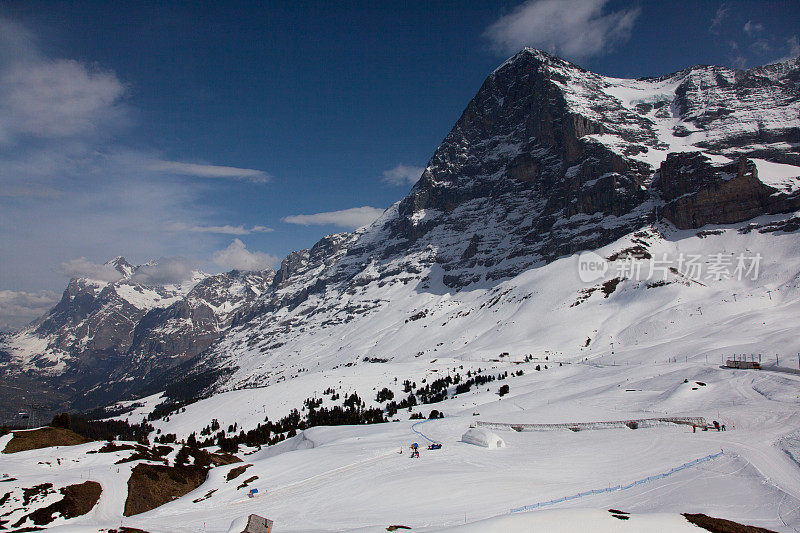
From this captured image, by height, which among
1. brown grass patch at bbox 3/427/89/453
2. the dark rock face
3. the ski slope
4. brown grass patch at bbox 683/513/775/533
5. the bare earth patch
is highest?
the dark rock face

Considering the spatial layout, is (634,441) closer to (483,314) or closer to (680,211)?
(483,314)

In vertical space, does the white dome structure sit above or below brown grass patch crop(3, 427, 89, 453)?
below

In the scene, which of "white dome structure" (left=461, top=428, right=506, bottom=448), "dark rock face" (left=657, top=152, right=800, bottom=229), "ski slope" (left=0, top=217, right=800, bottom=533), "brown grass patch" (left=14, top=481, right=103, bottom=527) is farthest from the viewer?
"dark rock face" (left=657, top=152, right=800, bottom=229)

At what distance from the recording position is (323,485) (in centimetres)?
2733

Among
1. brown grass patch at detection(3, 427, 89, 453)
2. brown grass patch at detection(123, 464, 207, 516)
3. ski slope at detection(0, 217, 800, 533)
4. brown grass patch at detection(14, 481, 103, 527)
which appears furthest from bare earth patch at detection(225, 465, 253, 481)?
brown grass patch at detection(3, 427, 89, 453)

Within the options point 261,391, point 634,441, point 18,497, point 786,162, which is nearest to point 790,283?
point 634,441

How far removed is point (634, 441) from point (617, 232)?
175851 mm

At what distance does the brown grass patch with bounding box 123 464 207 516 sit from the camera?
2909 centimetres

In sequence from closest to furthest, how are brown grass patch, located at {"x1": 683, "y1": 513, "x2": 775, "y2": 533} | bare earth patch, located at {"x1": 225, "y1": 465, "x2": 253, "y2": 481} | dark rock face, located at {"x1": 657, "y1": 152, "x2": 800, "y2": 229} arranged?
brown grass patch, located at {"x1": 683, "y1": 513, "x2": 775, "y2": 533}
bare earth patch, located at {"x1": 225, "y1": 465, "x2": 253, "y2": 481}
dark rock face, located at {"x1": 657, "y1": 152, "x2": 800, "y2": 229}

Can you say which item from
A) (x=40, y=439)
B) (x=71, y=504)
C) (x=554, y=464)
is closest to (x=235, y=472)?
(x=71, y=504)

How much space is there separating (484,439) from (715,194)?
181687 millimetres

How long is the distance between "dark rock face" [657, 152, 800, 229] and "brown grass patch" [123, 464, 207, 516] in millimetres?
192551

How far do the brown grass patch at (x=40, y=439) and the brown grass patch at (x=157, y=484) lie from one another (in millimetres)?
13727

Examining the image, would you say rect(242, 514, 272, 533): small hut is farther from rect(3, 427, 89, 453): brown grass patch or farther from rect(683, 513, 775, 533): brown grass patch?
rect(3, 427, 89, 453): brown grass patch
